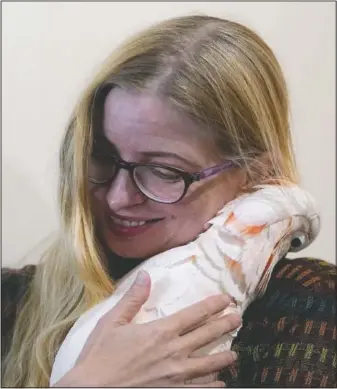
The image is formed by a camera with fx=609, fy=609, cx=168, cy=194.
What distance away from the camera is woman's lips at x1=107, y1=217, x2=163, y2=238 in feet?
3.03

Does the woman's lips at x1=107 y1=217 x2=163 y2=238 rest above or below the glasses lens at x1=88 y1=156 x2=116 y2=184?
below

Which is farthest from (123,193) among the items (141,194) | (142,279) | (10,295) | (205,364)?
(10,295)

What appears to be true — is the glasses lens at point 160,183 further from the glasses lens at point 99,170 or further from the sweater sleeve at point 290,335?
the sweater sleeve at point 290,335

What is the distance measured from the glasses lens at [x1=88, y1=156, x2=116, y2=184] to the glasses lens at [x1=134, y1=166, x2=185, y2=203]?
48 millimetres

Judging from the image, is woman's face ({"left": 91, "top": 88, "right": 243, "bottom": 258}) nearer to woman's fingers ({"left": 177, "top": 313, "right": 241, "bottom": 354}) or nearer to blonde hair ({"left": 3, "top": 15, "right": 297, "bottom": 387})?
blonde hair ({"left": 3, "top": 15, "right": 297, "bottom": 387})

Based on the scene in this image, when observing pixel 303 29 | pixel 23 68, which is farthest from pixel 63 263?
pixel 303 29

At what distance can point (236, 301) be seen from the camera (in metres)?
0.83

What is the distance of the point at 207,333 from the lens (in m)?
0.78

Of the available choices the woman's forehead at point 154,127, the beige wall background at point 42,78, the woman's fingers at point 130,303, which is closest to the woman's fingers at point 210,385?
the woman's fingers at point 130,303

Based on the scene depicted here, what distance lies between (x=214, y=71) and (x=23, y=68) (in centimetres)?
59

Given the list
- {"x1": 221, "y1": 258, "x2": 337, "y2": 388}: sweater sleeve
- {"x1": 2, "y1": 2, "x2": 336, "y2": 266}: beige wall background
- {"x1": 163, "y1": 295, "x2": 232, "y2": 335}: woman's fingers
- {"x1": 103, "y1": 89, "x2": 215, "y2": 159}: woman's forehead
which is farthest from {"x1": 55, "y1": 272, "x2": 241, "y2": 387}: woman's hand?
{"x1": 2, "y1": 2, "x2": 336, "y2": 266}: beige wall background

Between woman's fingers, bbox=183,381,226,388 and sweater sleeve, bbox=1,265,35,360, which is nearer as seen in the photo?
woman's fingers, bbox=183,381,226,388

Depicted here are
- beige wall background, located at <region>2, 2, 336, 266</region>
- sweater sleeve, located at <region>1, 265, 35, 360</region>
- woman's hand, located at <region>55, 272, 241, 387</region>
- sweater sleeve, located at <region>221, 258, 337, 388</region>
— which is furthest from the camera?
beige wall background, located at <region>2, 2, 336, 266</region>

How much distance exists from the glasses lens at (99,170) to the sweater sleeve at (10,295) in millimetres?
334
